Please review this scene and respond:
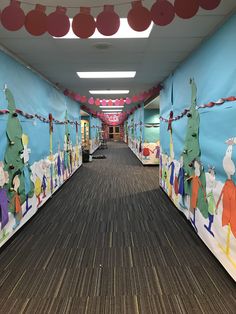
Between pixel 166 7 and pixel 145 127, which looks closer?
pixel 166 7

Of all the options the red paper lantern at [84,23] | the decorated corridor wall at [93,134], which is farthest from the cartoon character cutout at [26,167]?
the decorated corridor wall at [93,134]

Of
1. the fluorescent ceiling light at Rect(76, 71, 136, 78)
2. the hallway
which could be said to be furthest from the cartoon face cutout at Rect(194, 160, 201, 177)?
the fluorescent ceiling light at Rect(76, 71, 136, 78)

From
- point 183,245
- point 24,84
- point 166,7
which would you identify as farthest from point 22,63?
point 183,245

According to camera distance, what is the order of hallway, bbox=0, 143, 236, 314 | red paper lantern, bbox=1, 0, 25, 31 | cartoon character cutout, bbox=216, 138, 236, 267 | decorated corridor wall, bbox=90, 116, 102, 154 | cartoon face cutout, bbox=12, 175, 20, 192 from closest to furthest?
red paper lantern, bbox=1, 0, 25, 31, hallway, bbox=0, 143, 236, 314, cartoon character cutout, bbox=216, 138, 236, 267, cartoon face cutout, bbox=12, 175, 20, 192, decorated corridor wall, bbox=90, 116, 102, 154

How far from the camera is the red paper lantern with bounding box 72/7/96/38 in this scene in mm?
1658

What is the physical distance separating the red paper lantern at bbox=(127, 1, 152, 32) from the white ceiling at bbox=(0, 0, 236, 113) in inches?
13.6

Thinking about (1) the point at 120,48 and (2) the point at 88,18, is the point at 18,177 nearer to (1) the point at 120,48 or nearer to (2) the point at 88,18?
(1) the point at 120,48

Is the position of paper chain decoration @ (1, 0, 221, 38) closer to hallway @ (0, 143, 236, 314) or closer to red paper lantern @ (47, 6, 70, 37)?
red paper lantern @ (47, 6, 70, 37)

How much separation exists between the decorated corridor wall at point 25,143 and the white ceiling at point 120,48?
0.34 meters

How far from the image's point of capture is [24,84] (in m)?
3.47

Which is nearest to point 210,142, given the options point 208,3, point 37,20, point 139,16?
point 208,3

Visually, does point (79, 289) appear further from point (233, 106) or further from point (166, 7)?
point (166, 7)

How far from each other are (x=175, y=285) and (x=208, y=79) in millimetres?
2121

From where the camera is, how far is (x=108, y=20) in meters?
1.64
